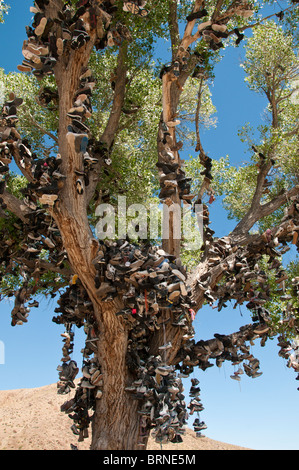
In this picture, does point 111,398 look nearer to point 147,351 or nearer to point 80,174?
point 147,351

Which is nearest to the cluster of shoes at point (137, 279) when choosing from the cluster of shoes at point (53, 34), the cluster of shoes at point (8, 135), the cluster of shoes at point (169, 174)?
the cluster of shoes at point (169, 174)

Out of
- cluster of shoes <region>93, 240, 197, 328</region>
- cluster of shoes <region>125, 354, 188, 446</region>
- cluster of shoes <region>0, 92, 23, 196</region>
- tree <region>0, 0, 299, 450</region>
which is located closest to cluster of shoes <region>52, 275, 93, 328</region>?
tree <region>0, 0, 299, 450</region>

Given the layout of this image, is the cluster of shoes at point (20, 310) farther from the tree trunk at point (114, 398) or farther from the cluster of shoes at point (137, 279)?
the cluster of shoes at point (137, 279)

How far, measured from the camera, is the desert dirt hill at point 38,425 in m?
12.6

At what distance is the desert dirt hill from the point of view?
1262 cm

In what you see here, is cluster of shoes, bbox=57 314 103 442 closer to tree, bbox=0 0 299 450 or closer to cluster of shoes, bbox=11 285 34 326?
tree, bbox=0 0 299 450

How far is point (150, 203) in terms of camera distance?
7.38 meters

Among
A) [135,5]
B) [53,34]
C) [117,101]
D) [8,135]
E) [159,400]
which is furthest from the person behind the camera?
[117,101]

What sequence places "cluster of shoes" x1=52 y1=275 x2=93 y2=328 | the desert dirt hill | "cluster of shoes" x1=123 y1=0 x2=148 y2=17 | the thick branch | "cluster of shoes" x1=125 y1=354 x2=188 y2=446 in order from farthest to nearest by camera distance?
the desert dirt hill
the thick branch
"cluster of shoes" x1=123 y1=0 x2=148 y2=17
"cluster of shoes" x1=52 y1=275 x2=93 y2=328
"cluster of shoes" x1=125 y1=354 x2=188 y2=446

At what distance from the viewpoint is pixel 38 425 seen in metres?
13.9

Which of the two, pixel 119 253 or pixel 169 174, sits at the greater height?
pixel 169 174

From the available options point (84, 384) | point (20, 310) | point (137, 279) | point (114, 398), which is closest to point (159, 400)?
point (114, 398)

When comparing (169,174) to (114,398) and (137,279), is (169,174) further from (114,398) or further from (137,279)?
(114,398)
